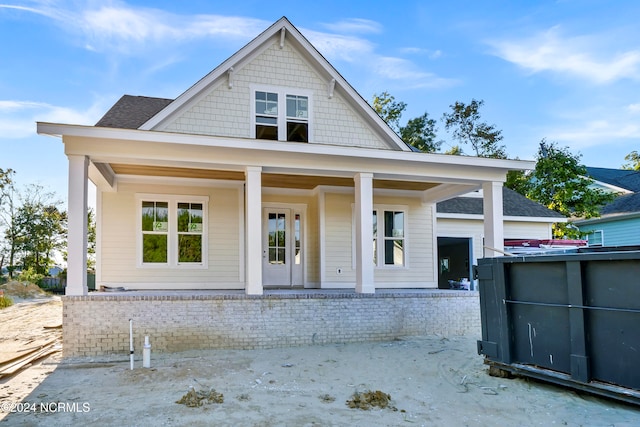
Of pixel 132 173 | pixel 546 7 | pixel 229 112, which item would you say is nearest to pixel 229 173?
pixel 229 112

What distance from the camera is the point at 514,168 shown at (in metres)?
9.54

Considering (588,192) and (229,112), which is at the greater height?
(229,112)

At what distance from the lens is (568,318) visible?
185 inches

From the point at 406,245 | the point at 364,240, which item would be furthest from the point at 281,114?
the point at 406,245

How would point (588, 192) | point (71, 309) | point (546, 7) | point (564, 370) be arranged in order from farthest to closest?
point (588, 192) < point (546, 7) < point (71, 309) < point (564, 370)

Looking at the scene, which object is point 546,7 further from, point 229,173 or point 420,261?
point 229,173

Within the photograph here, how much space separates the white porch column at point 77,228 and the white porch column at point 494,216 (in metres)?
7.80

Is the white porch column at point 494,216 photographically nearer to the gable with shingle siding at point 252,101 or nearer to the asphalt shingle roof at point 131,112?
the gable with shingle siding at point 252,101

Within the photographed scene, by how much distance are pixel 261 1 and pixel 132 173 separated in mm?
5695

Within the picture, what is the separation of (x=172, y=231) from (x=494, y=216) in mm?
7125

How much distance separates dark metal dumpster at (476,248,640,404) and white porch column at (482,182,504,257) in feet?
12.9

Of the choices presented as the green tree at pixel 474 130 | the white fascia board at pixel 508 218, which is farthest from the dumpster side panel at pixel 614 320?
the green tree at pixel 474 130

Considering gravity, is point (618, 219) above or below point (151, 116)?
below

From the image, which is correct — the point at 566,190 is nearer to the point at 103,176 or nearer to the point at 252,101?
the point at 252,101
